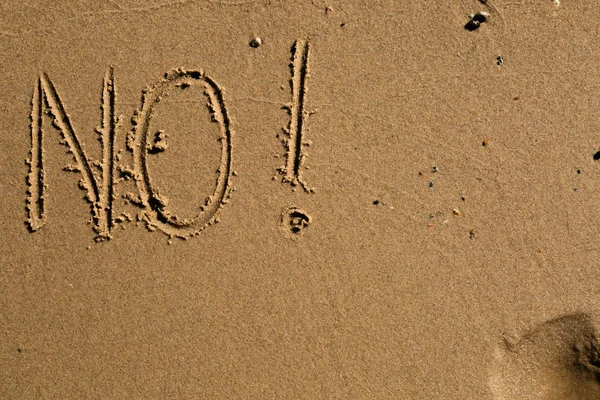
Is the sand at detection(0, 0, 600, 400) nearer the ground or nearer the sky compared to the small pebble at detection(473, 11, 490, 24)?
nearer the ground

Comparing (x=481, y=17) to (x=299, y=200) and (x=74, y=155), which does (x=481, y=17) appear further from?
(x=74, y=155)

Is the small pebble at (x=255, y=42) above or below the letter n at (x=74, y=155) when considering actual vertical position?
above

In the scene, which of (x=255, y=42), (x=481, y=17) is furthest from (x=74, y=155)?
(x=481, y=17)

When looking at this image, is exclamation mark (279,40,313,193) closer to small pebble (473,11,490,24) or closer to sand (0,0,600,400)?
sand (0,0,600,400)

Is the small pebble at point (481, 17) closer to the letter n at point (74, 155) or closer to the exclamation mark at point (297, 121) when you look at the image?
the exclamation mark at point (297, 121)

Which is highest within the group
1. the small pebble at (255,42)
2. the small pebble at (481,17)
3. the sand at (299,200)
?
the small pebble at (481,17)

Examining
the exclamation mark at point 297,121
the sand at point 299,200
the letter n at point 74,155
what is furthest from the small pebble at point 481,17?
the letter n at point 74,155

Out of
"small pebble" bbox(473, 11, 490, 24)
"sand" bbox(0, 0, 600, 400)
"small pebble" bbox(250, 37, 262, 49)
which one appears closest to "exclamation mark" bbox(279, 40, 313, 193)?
"sand" bbox(0, 0, 600, 400)

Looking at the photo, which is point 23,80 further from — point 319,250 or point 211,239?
point 319,250

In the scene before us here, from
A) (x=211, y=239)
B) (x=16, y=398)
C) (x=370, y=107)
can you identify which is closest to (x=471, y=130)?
(x=370, y=107)
